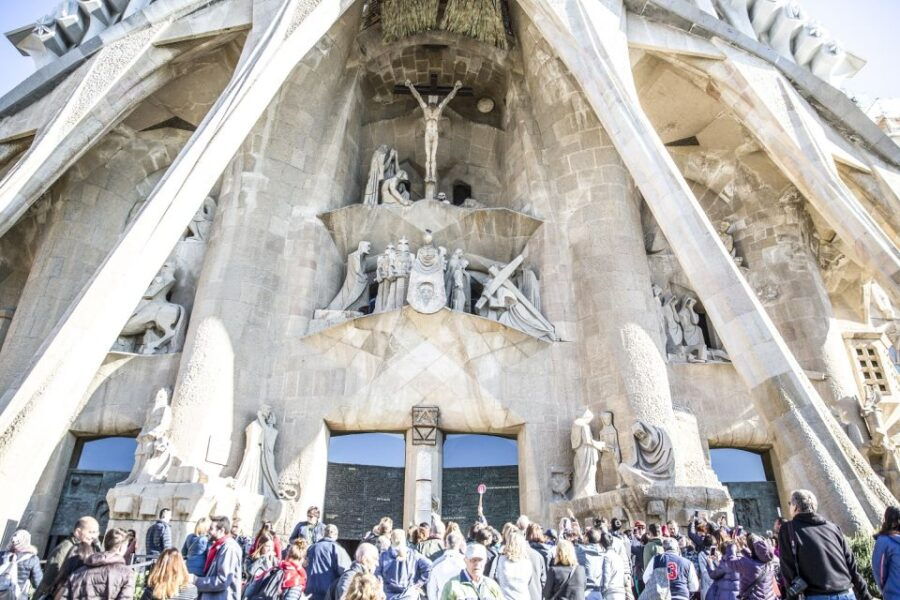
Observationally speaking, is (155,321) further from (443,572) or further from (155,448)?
(443,572)

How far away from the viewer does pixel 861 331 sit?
11305mm

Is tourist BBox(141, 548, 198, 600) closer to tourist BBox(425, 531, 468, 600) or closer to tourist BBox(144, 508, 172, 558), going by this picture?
tourist BBox(425, 531, 468, 600)

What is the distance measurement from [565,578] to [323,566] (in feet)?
4.57

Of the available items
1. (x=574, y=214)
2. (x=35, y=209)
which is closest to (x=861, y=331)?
(x=574, y=214)

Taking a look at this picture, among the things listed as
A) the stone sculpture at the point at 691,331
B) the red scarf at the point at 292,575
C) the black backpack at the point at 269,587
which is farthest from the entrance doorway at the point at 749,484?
the black backpack at the point at 269,587

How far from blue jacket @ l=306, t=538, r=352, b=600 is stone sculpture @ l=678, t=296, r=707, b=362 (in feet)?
27.3

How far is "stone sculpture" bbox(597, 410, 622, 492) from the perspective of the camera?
933cm

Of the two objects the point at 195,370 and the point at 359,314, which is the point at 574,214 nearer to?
the point at 359,314

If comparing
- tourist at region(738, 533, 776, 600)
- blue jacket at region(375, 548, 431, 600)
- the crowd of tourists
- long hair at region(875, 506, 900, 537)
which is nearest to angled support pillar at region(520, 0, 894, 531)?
the crowd of tourists

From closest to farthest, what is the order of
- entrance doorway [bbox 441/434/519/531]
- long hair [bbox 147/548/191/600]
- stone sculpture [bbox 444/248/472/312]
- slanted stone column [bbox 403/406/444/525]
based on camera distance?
long hair [bbox 147/548/191/600] → slanted stone column [bbox 403/406/444/525] → entrance doorway [bbox 441/434/519/531] → stone sculpture [bbox 444/248/472/312]

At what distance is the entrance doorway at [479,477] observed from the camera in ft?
33.3

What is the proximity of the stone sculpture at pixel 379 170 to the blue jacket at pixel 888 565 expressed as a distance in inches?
406

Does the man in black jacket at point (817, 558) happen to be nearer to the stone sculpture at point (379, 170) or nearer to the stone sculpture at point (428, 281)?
the stone sculpture at point (428, 281)

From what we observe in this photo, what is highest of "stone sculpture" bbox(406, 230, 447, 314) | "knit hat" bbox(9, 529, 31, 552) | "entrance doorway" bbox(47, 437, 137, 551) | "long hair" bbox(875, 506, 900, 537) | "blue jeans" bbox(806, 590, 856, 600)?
"stone sculpture" bbox(406, 230, 447, 314)
